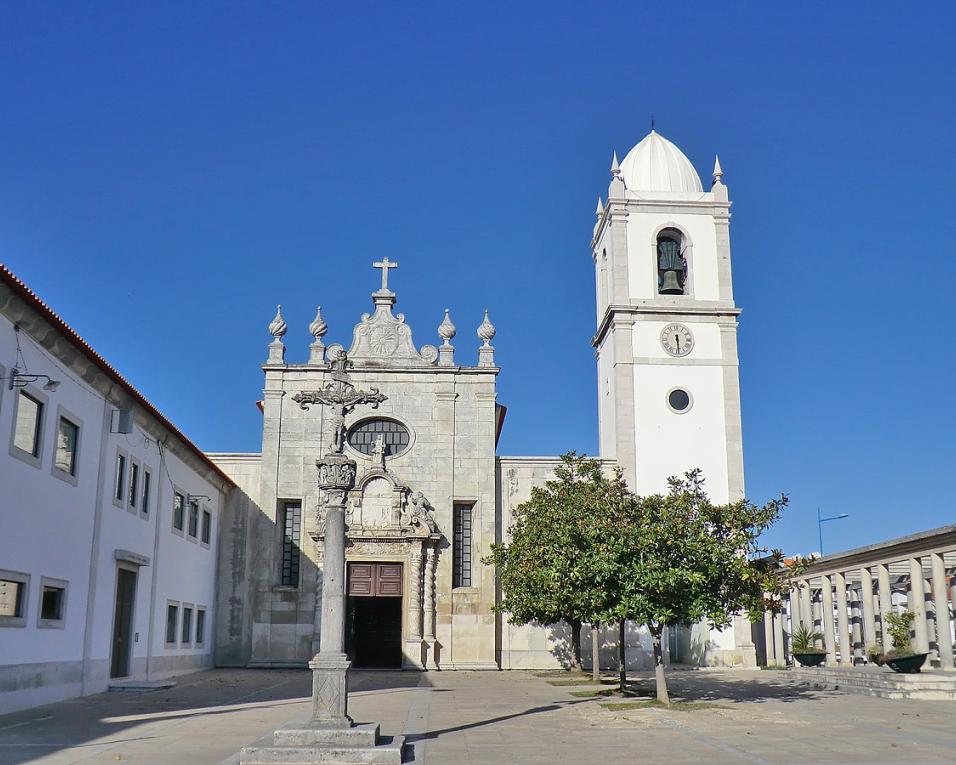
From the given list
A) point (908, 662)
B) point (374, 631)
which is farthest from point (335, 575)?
point (374, 631)

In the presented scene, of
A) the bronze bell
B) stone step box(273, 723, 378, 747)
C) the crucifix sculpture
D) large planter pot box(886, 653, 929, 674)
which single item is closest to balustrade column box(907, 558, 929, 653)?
large planter pot box(886, 653, 929, 674)

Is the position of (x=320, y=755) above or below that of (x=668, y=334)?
below

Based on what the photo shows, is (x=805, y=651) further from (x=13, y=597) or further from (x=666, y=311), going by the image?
(x=13, y=597)

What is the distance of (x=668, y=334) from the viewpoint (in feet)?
119

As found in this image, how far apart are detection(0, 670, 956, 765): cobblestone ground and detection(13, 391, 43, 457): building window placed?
458cm

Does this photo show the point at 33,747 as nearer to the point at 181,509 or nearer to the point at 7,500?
the point at 7,500

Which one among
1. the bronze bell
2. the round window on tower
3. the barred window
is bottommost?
the barred window

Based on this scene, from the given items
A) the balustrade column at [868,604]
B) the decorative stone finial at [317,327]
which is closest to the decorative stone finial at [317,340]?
the decorative stone finial at [317,327]

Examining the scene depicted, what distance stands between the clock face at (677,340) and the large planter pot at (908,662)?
15.3 m

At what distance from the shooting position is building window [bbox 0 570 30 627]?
16.6 metres

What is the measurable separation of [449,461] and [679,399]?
28.8ft

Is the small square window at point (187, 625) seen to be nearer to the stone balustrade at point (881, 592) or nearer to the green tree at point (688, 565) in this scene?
the green tree at point (688, 565)

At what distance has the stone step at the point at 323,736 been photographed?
11812mm

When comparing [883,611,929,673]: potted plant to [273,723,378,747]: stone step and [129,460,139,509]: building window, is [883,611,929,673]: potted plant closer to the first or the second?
[273,723,378,747]: stone step
